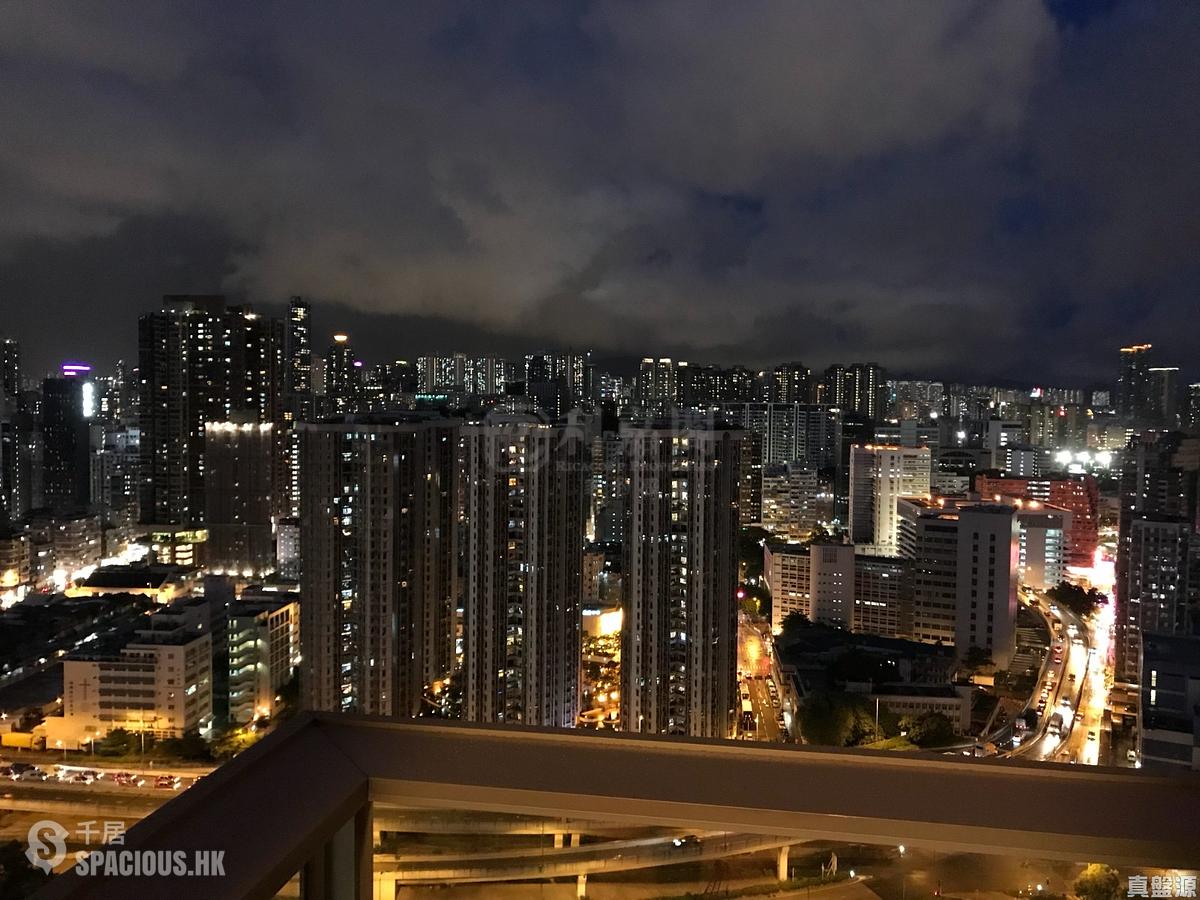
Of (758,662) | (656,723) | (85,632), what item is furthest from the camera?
(758,662)

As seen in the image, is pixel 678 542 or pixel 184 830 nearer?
pixel 184 830

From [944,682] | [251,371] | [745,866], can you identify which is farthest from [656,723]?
[251,371]

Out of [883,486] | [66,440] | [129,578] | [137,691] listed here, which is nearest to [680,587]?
[137,691]

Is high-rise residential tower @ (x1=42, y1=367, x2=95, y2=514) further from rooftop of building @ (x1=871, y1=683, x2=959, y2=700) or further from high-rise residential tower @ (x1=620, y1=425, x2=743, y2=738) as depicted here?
rooftop of building @ (x1=871, y1=683, x2=959, y2=700)

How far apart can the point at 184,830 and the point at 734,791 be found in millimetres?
333

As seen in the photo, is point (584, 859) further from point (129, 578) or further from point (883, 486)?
point (883, 486)

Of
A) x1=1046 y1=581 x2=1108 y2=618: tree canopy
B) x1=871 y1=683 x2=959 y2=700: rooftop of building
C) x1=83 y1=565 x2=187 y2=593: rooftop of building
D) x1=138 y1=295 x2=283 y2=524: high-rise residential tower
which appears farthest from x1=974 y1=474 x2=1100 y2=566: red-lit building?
x1=138 y1=295 x2=283 y2=524: high-rise residential tower

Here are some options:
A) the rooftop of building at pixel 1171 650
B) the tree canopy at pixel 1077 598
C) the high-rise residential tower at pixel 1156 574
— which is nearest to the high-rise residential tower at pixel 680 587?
the rooftop of building at pixel 1171 650

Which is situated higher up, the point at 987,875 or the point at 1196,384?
the point at 1196,384

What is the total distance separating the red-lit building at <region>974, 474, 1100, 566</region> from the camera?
12438 millimetres

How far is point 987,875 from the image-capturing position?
546 millimetres

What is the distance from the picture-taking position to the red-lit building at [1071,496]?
40.8 feet

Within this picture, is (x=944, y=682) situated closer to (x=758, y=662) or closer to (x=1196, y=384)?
(x=758, y=662)

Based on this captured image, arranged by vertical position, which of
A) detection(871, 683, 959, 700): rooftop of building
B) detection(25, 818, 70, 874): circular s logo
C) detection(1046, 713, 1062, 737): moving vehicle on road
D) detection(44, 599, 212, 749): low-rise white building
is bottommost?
detection(1046, 713, 1062, 737): moving vehicle on road
